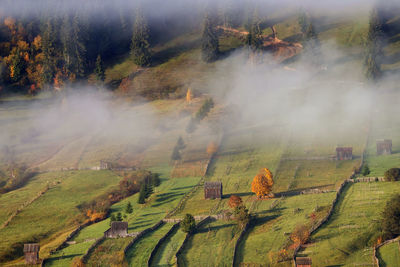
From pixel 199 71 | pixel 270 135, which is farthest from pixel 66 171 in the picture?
pixel 199 71

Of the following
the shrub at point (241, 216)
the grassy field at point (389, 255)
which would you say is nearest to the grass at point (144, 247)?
the shrub at point (241, 216)

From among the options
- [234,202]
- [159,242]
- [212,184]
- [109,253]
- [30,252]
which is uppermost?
[212,184]

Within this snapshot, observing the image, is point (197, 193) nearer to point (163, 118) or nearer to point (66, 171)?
point (66, 171)

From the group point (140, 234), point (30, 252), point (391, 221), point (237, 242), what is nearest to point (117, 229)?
point (140, 234)

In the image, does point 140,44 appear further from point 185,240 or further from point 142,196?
point 185,240

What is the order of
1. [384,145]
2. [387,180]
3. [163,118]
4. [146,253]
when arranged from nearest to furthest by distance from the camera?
[146,253]
[387,180]
[384,145]
[163,118]

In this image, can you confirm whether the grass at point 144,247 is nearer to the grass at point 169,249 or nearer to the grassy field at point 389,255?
the grass at point 169,249

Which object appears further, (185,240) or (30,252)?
(30,252)
